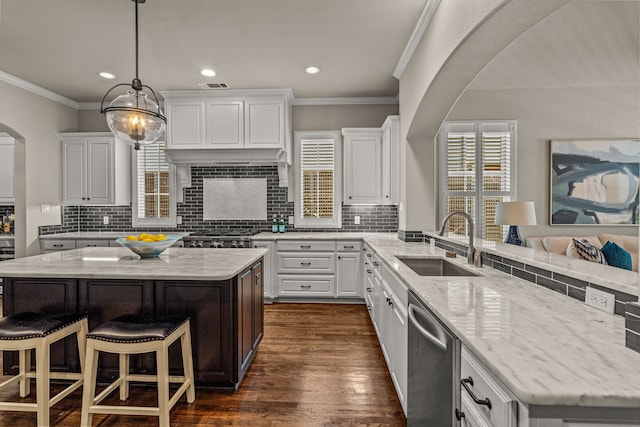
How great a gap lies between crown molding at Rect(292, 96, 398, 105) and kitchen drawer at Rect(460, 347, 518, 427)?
4.31 meters

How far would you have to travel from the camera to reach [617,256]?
9.25 ft

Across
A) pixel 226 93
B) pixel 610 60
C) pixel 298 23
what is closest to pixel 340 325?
pixel 298 23

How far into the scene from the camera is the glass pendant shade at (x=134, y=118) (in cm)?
240

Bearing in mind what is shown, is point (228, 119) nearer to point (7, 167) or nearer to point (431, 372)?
Result: point (7, 167)

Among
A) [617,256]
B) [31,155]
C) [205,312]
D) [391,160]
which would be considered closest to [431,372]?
[205,312]

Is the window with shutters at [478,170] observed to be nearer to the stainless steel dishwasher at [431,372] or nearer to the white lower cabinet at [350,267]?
the white lower cabinet at [350,267]

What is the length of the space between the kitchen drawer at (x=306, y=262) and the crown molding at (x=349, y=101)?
2.19 meters

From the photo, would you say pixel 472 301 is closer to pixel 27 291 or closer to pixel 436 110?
pixel 436 110

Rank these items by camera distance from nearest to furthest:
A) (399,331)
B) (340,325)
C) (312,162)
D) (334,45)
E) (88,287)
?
(399,331) → (88,287) → (334,45) → (340,325) → (312,162)

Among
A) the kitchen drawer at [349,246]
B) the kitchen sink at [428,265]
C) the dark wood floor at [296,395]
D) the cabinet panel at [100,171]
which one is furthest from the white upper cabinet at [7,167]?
the kitchen sink at [428,265]

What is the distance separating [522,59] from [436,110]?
1236mm

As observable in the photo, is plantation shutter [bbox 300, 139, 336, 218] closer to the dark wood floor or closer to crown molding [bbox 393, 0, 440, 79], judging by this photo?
crown molding [bbox 393, 0, 440, 79]

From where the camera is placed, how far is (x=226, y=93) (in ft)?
15.1

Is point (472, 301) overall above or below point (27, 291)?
above
